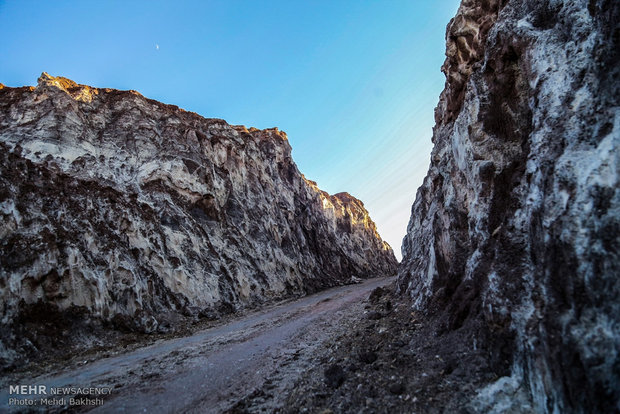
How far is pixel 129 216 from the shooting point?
20328 millimetres

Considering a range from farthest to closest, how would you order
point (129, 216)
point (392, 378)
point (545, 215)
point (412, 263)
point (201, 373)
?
point (129, 216) → point (412, 263) → point (201, 373) → point (392, 378) → point (545, 215)

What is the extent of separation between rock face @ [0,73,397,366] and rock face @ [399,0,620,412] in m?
15.5

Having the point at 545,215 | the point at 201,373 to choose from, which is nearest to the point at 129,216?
the point at 201,373

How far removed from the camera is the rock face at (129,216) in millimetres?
14594

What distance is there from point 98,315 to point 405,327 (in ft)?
46.3

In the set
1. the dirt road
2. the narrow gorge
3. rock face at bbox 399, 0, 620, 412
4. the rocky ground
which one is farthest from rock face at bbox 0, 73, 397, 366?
rock face at bbox 399, 0, 620, 412

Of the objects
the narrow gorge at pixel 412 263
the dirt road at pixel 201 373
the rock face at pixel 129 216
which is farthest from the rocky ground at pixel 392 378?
the rock face at pixel 129 216

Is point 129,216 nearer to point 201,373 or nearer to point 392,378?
point 201,373

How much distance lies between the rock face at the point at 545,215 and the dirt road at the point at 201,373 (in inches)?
170

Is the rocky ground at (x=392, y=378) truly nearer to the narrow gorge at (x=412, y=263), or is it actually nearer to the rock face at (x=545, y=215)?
the narrow gorge at (x=412, y=263)

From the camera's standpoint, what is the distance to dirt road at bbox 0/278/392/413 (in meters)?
6.69

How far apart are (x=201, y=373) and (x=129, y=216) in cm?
1537

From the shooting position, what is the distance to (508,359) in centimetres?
482

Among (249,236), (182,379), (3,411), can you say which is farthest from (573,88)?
(249,236)
